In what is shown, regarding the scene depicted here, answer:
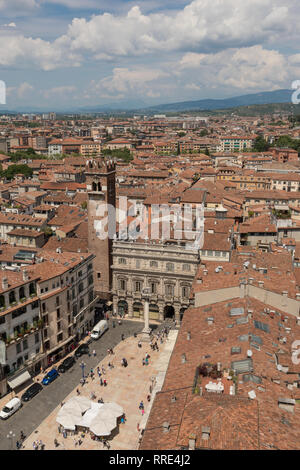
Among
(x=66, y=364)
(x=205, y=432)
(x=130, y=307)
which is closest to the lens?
(x=205, y=432)

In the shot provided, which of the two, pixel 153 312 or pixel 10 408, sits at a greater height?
pixel 153 312

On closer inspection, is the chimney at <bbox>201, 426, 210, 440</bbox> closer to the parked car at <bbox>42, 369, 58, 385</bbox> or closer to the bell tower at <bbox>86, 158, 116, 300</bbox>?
the parked car at <bbox>42, 369, 58, 385</bbox>

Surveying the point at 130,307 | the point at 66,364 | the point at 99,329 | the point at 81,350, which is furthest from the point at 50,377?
the point at 130,307

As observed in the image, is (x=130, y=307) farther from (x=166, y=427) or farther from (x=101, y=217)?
(x=166, y=427)

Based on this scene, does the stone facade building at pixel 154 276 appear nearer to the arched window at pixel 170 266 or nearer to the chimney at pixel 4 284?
the arched window at pixel 170 266

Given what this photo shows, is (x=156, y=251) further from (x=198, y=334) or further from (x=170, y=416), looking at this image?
(x=170, y=416)

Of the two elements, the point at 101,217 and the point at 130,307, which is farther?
the point at 101,217

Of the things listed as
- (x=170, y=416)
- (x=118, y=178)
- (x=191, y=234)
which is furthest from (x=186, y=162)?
(x=170, y=416)

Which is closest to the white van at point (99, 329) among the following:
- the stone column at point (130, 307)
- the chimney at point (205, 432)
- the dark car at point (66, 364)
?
the stone column at point (130, 307)
